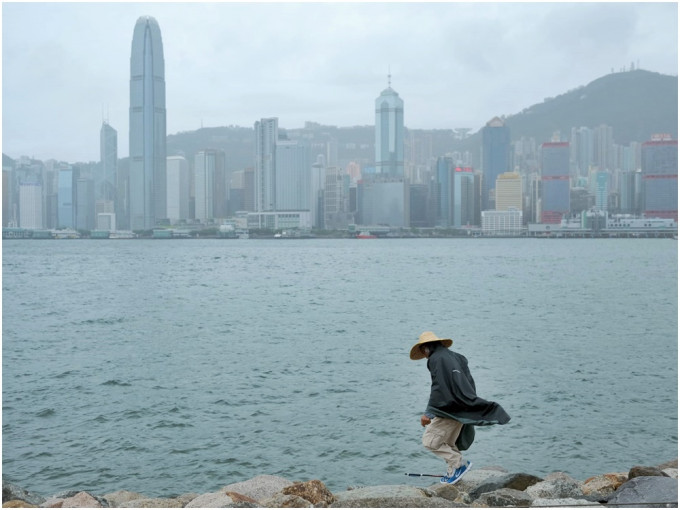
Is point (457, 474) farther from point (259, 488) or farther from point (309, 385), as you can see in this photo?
point (309, 385)

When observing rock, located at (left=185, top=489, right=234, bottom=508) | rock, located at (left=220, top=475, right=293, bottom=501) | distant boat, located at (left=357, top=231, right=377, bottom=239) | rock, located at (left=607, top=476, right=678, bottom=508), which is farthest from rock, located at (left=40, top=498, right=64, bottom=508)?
distant boat, located at (left=357, top=231, right=377, bottom=239)

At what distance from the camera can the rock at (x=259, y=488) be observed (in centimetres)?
521

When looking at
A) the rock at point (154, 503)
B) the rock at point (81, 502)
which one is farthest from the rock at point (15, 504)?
the rock at point (154, 503)

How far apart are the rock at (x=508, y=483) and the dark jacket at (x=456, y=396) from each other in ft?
3.27

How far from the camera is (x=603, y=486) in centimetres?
507

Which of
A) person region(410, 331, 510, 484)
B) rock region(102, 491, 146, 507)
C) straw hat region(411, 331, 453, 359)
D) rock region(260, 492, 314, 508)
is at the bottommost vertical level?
rock region(102, 491, 146, 507)

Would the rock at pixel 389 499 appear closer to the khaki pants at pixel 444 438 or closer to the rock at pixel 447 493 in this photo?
the rock at pixel 447 493

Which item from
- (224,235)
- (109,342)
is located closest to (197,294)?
A: (109,342)

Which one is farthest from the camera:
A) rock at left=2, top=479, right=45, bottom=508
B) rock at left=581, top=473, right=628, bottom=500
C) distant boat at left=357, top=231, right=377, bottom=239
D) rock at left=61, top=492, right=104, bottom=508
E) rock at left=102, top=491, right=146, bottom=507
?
distant boat at left=357, top=231, right=377, bottom=239

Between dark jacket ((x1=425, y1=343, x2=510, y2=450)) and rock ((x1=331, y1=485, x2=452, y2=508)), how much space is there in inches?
17.8

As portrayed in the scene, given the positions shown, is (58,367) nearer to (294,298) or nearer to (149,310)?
(149,310)

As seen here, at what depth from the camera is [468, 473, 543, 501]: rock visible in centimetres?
478

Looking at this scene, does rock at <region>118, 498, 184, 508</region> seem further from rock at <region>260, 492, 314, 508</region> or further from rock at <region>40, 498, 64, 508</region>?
rock at <region>260, 492, 314, 508</region>

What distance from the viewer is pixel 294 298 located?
1105 inches
